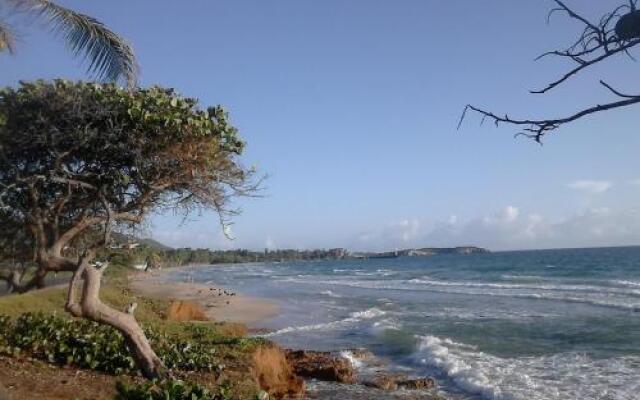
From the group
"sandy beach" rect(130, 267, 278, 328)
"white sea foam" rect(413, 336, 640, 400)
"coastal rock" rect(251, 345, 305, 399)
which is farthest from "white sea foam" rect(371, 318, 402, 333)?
"coastal rock" rect(251, 345, 305, 399)

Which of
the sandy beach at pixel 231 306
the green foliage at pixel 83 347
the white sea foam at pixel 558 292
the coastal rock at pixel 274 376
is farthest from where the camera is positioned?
the white sea foam at pixel 558 292

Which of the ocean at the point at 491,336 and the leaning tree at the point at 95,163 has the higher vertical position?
the leaning tree at the point at 95,163

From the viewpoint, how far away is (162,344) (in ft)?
35.5

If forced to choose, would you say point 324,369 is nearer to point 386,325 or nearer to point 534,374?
point 534,374

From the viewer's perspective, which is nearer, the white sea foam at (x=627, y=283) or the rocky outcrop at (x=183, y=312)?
the rocky outcrop at (x=183, y=312)

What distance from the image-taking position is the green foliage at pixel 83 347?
8945 mm

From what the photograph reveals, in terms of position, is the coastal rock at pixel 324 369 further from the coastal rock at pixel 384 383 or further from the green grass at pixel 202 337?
the green grass at pixel 202 337

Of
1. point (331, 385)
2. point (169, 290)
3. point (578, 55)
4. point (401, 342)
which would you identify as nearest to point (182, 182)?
point (331, 385)

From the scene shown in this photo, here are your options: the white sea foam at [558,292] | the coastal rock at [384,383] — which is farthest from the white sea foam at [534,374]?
the white sea foam at [558,292]

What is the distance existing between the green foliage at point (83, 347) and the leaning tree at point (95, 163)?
826 mm

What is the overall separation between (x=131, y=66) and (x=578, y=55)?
22.6 feet

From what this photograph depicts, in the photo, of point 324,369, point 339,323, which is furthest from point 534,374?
point 339,323

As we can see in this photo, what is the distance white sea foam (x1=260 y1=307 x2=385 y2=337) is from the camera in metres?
23.0

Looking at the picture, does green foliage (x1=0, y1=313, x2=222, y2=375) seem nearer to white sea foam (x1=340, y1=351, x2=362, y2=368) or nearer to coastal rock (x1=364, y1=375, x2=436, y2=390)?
coastal rock (x1=364, y1=375, x2=436, y2=390)
